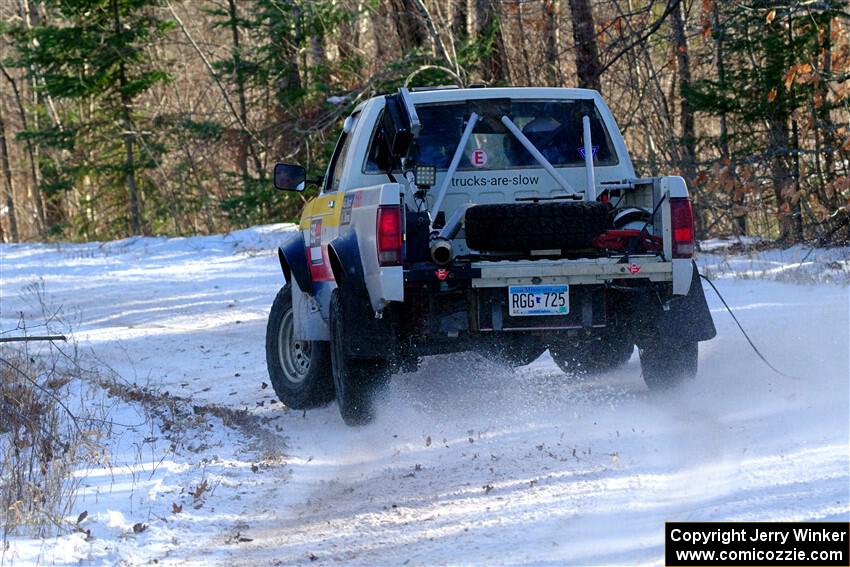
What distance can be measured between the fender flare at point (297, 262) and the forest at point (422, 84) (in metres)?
3.51

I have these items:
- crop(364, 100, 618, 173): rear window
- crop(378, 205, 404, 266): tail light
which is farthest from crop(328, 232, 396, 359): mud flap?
crop(364, 100, 618, 173): rear window

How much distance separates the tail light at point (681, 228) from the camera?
662 centimetres

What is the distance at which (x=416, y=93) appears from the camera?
7637 millimetres

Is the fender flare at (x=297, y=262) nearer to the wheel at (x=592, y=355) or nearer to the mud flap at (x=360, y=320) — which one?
the mud flap at (x=360, y=320)

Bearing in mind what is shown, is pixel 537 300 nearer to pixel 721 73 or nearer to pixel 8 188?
pixel 721 73

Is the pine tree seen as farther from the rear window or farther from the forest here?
the rear window

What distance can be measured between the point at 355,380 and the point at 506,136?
2.06m

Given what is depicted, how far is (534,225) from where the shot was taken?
6602mm

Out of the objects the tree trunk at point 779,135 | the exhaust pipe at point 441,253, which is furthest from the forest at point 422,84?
the exhaust pipe at point 441,253

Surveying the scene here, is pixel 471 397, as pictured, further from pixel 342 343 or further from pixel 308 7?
pixel 308 7

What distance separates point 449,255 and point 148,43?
22.6 meters

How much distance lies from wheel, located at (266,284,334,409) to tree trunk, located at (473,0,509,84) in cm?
1211

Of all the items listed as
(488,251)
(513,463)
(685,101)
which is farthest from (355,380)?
(685,101)


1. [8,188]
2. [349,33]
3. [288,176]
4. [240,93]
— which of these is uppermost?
[349,33]
